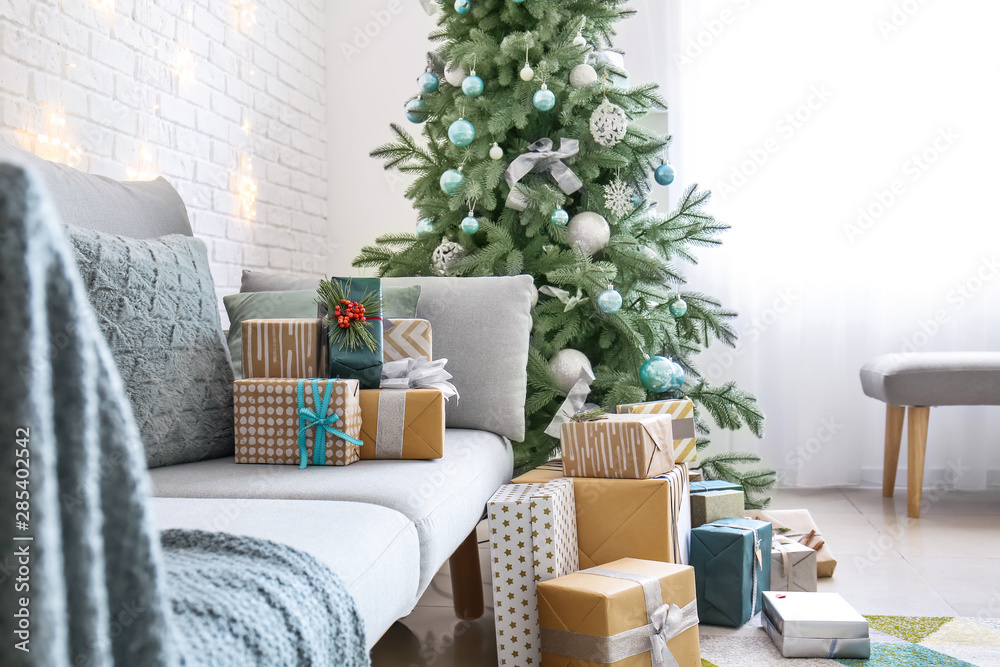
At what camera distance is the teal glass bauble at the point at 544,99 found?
2.07 meters

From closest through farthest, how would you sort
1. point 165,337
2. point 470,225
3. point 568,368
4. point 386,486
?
point 386,486, point 165,337, point 568,368, point 470,225

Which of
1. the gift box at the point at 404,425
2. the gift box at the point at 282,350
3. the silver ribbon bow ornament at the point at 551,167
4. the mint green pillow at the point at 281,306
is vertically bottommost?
the gift box at the point at 404,425

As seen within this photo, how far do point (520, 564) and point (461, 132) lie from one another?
1301mm

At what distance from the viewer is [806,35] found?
2891 mm

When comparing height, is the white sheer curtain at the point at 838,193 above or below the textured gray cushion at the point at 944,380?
above

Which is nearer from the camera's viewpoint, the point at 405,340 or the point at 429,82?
the point at 405,340

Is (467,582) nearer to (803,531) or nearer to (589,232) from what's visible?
(803,531)

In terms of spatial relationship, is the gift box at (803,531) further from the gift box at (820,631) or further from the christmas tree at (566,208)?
the gift box at (820,631)

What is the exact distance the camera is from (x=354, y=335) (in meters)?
1.32

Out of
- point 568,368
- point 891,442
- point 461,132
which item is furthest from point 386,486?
point 891,442

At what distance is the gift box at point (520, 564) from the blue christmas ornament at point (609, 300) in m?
0.81

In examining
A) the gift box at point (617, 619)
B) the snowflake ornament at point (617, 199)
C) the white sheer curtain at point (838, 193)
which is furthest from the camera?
the white sheer curtain at point (838, 193)

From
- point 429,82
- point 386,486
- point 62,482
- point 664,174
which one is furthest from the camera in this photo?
point 429,82

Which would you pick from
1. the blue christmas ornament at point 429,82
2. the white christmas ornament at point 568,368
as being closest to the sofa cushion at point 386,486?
the white christmas ornament at point 568,368
